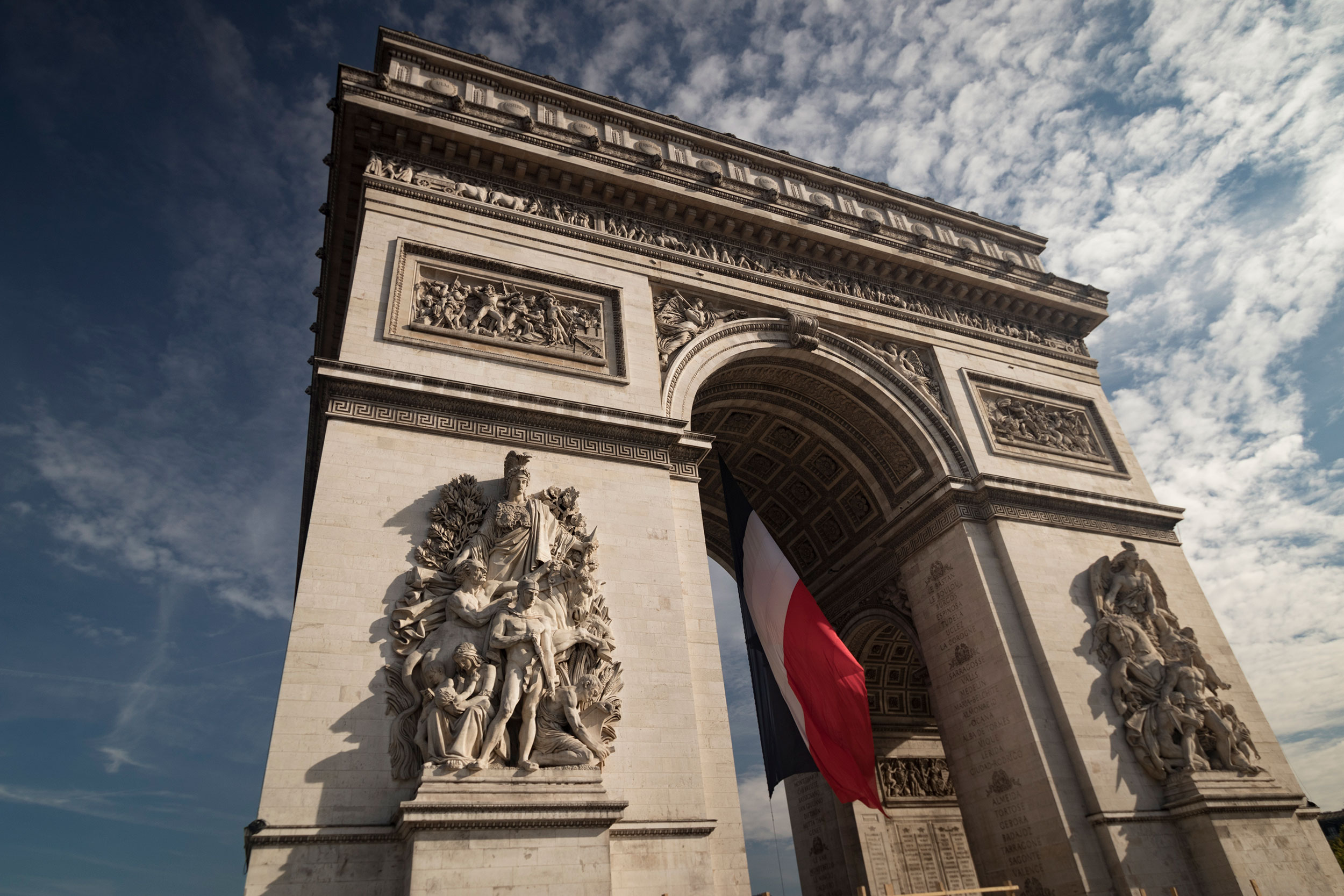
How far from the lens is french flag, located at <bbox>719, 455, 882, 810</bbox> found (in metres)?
12.8

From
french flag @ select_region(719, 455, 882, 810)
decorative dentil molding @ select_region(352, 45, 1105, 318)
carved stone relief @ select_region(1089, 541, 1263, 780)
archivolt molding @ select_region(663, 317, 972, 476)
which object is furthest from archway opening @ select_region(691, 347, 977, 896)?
decorative dentil molding @ select_region(352, 45, 1105, 318)

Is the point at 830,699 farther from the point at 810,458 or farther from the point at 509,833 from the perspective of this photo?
the point at 509,833

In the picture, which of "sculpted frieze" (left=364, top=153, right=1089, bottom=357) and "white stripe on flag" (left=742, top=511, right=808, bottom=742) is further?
"sculpted frieze" (left=364, top=153, right=1089, bottom=357)

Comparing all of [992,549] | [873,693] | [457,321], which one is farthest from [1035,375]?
[457,321]

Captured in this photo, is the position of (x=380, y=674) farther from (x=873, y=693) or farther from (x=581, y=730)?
(x=873, y=693)

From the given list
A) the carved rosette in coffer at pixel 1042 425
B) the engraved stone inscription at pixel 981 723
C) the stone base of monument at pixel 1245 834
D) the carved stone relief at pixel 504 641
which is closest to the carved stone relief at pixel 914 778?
the engraved stone inscription at pixel 981 723

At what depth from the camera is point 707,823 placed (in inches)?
366

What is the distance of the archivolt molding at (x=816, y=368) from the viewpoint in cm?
1380

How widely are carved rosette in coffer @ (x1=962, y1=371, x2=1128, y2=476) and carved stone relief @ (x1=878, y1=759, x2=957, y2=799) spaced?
6728 millimetres

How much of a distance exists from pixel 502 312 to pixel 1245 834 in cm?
1315

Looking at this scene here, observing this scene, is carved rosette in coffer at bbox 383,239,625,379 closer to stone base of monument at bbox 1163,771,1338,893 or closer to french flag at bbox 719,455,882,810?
french flag at bbox 719,455,882,810

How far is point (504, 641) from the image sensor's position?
30.1 feet

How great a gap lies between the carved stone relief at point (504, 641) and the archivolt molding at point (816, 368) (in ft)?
12.3

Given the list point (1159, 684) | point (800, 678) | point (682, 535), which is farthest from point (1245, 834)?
point (682, 535)
